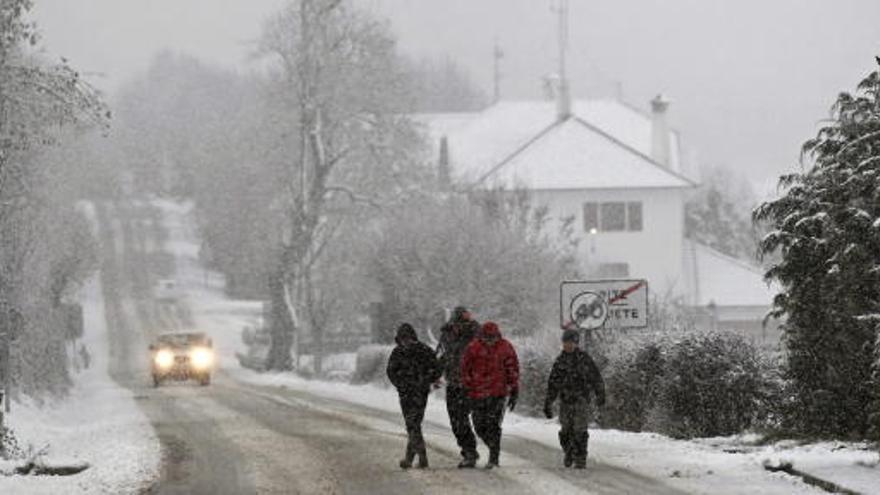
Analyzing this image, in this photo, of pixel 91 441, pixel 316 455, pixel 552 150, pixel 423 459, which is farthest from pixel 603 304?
pixel 552 150

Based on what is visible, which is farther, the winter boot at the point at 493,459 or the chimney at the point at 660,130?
the chimney at the point at 660,130

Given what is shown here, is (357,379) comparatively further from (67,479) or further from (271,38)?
(67,479)

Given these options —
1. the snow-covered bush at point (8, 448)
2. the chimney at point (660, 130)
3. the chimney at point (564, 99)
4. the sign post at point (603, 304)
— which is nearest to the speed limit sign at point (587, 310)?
the sign post at point (603, 304)

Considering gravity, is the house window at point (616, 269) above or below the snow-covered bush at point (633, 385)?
above

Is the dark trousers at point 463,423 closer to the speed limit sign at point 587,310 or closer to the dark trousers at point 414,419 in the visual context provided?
the dark trousers at point 414,419

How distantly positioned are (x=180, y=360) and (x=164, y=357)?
0.51 metres

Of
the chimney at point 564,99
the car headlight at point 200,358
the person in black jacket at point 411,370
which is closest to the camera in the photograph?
the person in black jacket at point 411,370

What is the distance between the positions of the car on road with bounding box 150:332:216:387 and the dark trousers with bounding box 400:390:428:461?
96.0ft

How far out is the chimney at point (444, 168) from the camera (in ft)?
195

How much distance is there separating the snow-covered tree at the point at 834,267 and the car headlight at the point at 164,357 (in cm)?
2879

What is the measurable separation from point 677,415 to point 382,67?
38.5 m

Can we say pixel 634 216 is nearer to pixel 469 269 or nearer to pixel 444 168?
pixel 444 168

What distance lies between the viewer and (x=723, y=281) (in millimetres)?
77000

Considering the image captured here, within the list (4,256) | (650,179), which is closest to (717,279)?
(650,179)
